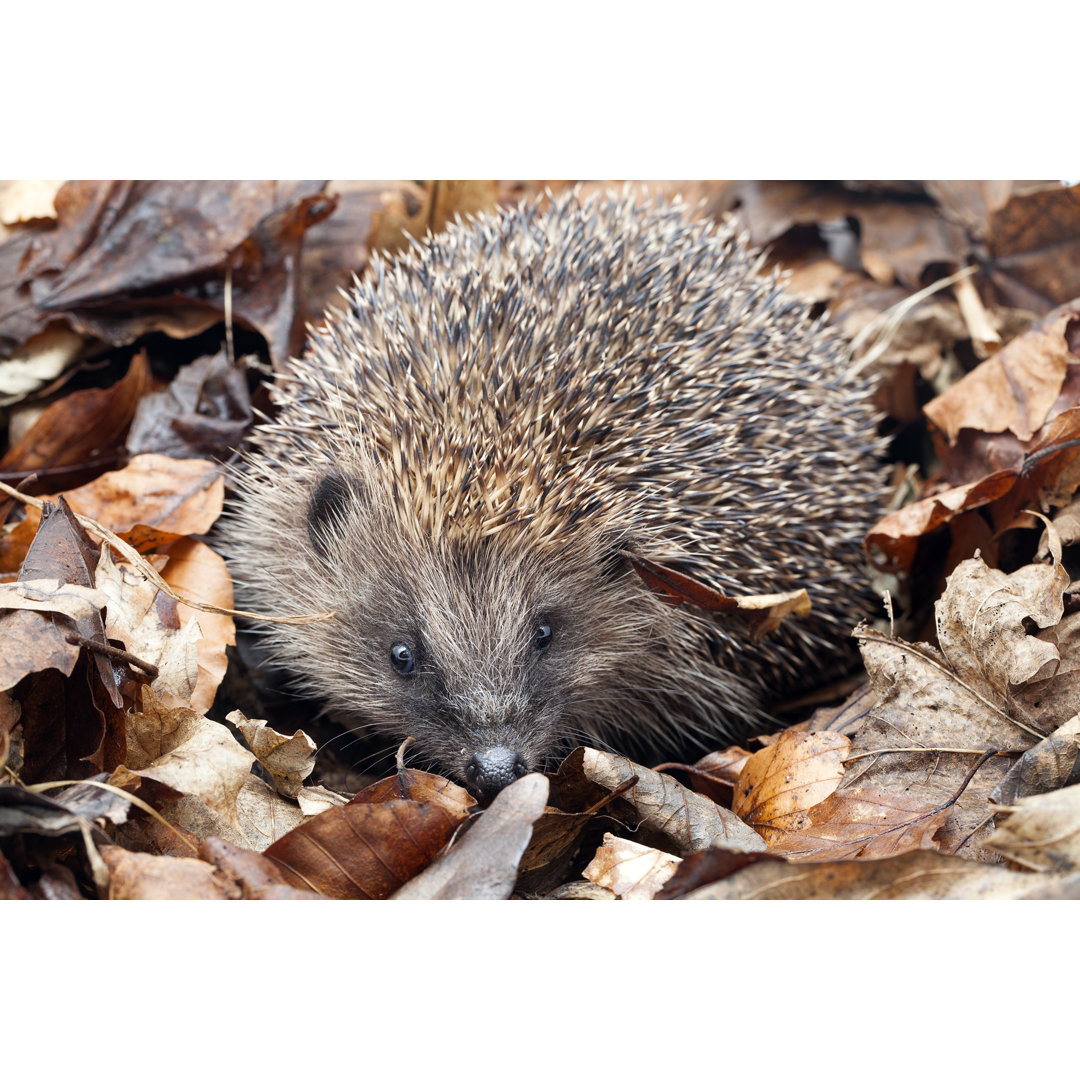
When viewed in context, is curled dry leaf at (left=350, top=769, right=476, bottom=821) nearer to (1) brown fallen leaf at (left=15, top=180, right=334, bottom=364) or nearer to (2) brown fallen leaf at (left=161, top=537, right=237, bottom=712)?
(2) brown fallen leaf at (left=161, top=537, right=237, bottom=712)

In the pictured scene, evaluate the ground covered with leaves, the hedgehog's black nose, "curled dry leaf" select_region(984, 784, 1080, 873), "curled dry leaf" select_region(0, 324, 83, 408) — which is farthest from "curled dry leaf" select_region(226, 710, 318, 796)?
"curled dry leaf" select_region(0, 324, 83, 408)

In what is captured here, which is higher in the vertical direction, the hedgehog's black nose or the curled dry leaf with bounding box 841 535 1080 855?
the curled dry leaf with bounding box 841 535 1080 855

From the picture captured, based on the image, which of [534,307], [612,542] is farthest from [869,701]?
[534,307]

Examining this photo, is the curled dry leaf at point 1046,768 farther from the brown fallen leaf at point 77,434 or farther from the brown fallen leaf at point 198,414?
the brown fallen leaf at point 77,434

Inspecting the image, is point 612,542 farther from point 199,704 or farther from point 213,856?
point 213,856

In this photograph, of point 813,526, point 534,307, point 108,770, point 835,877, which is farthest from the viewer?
point 813,526

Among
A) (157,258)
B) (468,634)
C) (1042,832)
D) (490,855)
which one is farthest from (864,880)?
(157,258)

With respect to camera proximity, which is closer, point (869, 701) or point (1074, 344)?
point (869, 701)
